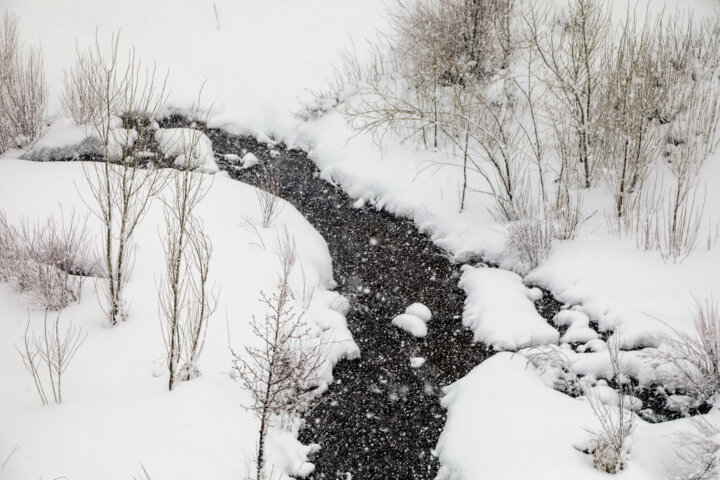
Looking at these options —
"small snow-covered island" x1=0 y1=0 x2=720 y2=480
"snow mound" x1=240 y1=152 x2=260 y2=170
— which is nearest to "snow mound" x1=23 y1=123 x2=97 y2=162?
"small snow-covered island" x1=0 y1=0 x2=720 y2=480

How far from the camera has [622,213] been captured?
5.04m

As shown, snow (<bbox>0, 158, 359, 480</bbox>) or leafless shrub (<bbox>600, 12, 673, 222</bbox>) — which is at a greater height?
leafless shrub (<bbox>600, 12, 673, 222</bbox>)

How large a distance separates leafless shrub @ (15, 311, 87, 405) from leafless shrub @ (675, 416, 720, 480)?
3.62 m

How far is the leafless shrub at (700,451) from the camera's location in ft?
9.43

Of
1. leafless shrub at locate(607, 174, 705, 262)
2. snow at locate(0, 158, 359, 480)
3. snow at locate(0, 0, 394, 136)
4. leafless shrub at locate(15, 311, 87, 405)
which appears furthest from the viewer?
snow at locate(0, 0, 394, 136)

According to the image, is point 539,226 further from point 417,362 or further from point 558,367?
point 417,362

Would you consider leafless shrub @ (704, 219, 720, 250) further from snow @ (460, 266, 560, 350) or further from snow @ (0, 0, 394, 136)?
snow @ (0, 0, 394, 136)

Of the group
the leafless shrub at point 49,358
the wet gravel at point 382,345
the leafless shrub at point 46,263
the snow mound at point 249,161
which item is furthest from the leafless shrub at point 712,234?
the leafless shrub at point 46,263

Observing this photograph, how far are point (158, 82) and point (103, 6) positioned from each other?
2.78 meters

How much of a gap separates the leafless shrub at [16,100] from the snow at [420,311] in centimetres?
537

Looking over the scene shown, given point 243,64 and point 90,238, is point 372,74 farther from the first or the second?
point 90,238

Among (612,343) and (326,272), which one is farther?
(326,272)

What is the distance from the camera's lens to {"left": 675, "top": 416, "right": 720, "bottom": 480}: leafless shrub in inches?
113

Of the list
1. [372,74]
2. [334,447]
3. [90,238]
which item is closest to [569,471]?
[334,447]
